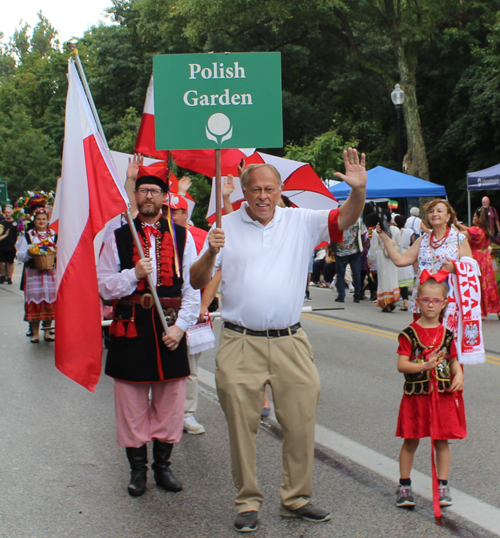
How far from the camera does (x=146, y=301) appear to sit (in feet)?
15.6

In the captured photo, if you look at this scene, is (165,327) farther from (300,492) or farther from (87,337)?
(300,492)

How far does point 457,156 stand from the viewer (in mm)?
31750

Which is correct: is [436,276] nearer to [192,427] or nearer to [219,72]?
[219,72]

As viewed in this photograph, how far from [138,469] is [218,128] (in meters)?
2.08

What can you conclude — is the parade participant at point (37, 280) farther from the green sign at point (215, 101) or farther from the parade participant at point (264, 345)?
the parade participant at point (264, 345)

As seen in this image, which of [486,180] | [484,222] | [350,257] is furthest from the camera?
[486,180]

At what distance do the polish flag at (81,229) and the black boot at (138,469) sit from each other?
47cm

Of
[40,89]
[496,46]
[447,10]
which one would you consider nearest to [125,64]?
[447,10]

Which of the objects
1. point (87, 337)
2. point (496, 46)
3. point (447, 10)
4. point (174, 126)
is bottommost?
point (87, 337)

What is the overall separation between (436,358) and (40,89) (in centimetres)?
7326

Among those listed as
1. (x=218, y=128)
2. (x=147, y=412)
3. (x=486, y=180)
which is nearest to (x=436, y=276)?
(x=218, y=128)

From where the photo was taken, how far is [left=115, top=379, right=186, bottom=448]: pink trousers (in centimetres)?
475

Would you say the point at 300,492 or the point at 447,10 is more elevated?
the point at 447,10

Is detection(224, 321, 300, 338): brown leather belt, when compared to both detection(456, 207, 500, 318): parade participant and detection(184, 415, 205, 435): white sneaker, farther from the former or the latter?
detection(456, 207, 500, 318): parade participant
